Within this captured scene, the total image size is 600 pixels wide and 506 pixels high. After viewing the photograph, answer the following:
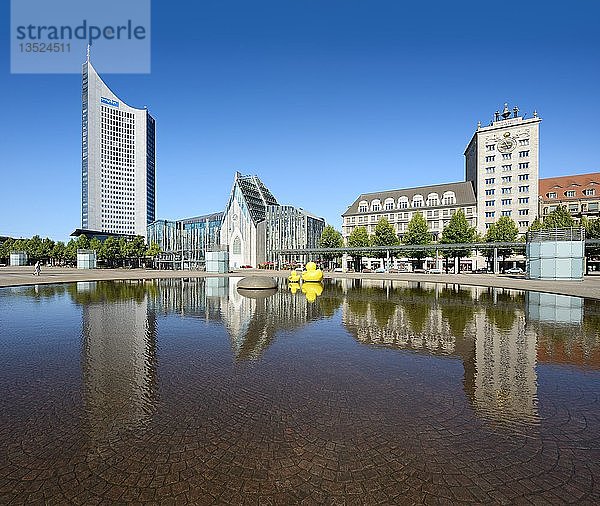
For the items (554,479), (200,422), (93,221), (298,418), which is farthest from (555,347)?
(93,221)

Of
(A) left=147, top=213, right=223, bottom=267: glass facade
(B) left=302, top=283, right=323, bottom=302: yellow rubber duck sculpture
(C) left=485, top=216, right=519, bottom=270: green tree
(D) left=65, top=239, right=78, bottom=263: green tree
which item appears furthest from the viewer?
(A) left=147, top=213, right=223, bottom=267: glass facade

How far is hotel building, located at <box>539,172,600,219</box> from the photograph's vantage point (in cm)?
8443

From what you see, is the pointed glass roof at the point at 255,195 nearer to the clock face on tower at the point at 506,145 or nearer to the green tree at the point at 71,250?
the green tree at the point at 71,250

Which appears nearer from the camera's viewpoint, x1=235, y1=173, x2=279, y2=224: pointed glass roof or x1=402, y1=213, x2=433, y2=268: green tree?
x1=402, y1=213, x2=433, y2=268: green tree

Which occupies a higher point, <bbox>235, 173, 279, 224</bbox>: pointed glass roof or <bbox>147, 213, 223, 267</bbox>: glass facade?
<bbox>235, 173, 279, 224</bbox>: pointed glass roof

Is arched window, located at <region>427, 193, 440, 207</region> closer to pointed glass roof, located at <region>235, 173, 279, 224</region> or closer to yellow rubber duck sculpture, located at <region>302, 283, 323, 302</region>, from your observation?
pointed glass roof, located at <region>235, 173, 279, 224</region>

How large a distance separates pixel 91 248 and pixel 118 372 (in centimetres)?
10204

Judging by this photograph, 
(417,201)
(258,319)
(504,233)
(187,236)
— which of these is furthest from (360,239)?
(258,319)

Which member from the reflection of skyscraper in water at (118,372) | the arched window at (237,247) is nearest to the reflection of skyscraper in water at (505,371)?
the reflection of skyscraper in water at (118,372)

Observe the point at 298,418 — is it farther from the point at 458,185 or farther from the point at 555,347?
the point at 458,185

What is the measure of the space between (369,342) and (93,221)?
210790 mm

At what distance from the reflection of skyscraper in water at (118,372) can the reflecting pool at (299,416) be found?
0.05 metres

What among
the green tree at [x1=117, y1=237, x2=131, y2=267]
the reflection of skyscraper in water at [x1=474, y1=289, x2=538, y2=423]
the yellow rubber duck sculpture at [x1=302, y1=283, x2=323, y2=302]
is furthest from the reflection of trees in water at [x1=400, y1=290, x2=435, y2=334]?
the green tree at [x1=117, y1=237, x2=131, y2=267]

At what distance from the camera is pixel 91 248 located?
98875 mm
